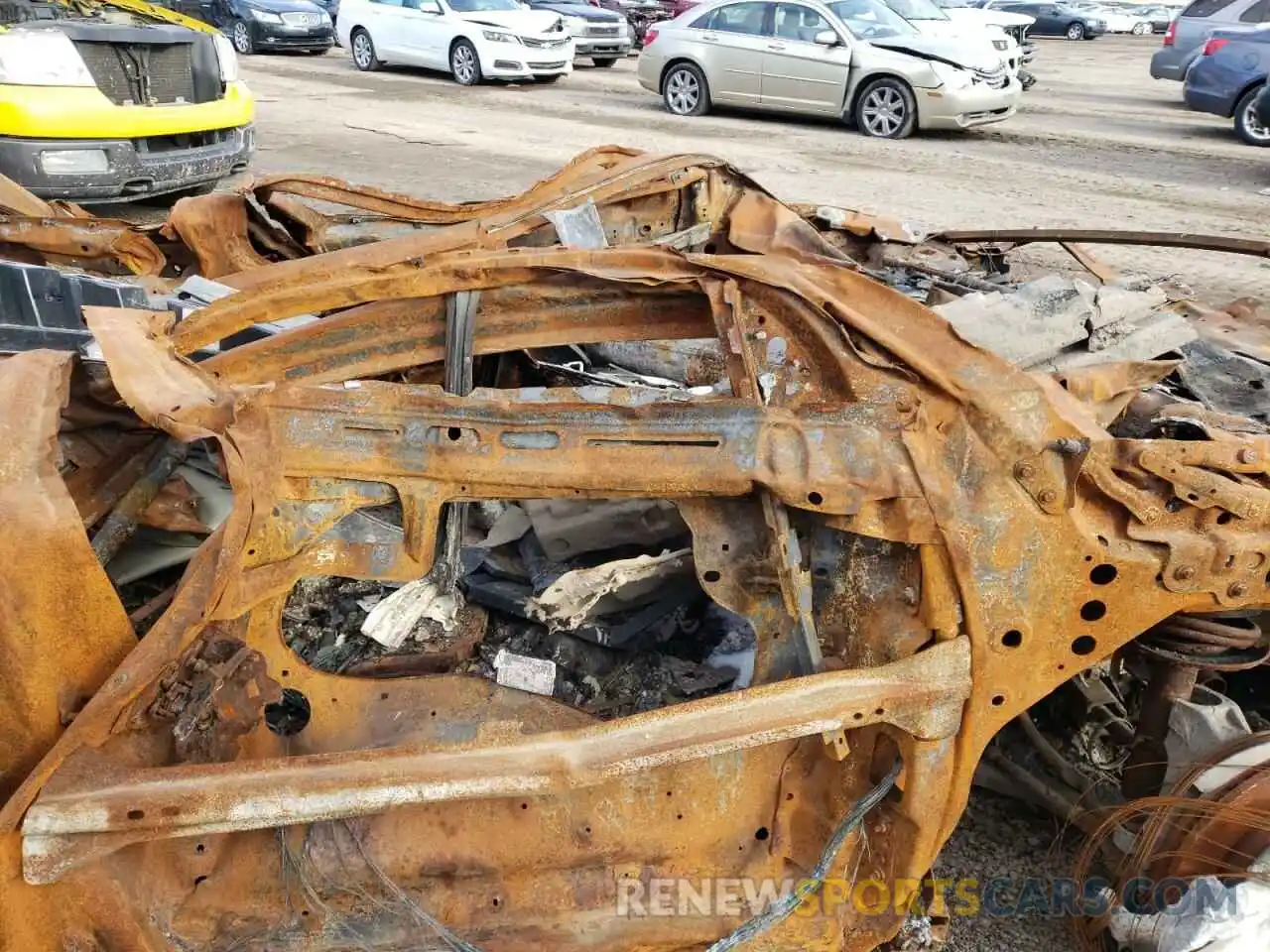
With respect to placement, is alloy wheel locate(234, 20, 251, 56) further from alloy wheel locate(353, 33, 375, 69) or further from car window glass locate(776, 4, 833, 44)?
car window glass locate(776, 4, 833, 44)

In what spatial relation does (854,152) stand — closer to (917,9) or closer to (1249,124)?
(917,9)

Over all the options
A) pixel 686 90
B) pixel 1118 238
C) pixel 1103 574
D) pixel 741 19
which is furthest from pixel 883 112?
pixel 1103 574

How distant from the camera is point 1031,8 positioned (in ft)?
89.4

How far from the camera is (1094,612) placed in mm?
2113

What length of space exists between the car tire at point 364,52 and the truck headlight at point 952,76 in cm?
990

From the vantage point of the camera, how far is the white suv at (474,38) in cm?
1555

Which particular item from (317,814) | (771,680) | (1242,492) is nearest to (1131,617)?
(1242,492)

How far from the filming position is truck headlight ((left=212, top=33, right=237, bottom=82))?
7871 millimetres

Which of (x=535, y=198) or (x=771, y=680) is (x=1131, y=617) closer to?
(x=771, y=680)

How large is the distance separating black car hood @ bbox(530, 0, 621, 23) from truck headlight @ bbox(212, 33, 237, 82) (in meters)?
11.2

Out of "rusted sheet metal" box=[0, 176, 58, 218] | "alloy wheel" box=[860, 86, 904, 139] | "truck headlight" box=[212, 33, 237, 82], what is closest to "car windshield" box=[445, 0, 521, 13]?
"alloy wheel" box=[860, 86, 904, 139]

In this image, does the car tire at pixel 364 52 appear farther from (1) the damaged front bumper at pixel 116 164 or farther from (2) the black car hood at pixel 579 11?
(1) the damaged front bumper at pixel 116 164

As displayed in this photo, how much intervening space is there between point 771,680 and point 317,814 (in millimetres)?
956

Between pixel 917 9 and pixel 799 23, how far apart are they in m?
1.51
